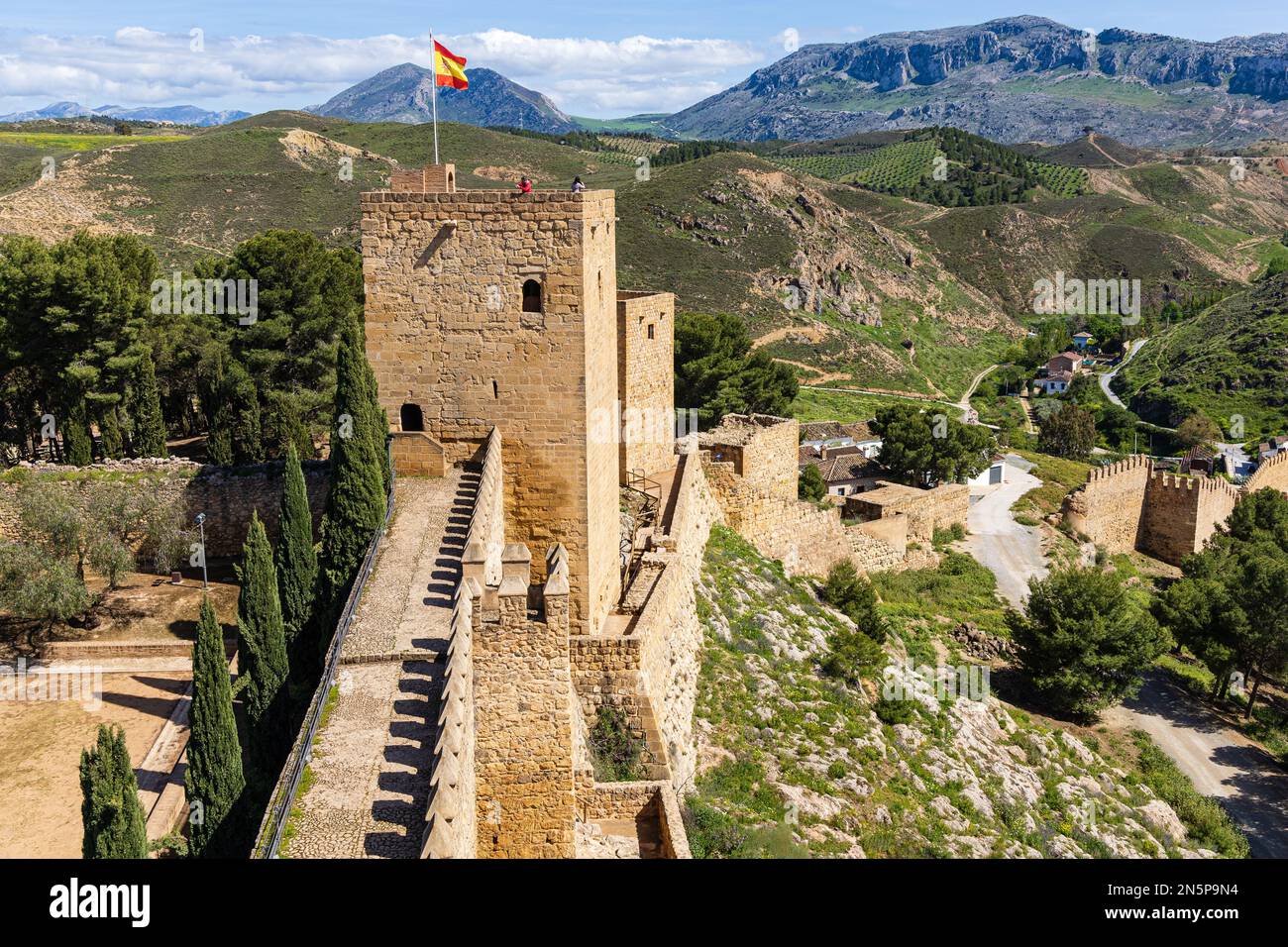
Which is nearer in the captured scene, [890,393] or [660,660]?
[660,660]

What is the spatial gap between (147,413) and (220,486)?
4633 mm

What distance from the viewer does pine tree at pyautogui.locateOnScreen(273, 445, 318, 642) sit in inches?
707

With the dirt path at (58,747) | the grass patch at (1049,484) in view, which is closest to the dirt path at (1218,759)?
the grass patch at (1049,484)

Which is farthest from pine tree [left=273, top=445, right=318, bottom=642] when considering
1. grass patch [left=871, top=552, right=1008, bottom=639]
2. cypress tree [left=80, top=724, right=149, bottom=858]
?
grass patch [left=871, top=552, right=1008, bottom=639]

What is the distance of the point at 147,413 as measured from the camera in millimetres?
28984

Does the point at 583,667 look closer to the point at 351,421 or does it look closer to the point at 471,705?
the point at 471,705

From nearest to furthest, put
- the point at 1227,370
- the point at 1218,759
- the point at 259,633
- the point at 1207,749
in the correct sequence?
1. the point at 259,633
2. the point at 1218,759
3. the point at 1207,749
4. the point at 1227,370

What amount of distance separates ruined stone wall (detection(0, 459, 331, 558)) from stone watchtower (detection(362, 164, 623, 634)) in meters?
13.9

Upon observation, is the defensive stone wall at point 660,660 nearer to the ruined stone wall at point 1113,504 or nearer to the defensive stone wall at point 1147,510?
the ruined stone wall at point 1113,504

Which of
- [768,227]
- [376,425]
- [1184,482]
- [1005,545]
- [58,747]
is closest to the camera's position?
[376,425]

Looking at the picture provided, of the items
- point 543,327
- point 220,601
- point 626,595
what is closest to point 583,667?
point 626,595

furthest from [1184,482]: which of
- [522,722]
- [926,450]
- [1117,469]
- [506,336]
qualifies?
[522,722]

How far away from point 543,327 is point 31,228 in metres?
54.0

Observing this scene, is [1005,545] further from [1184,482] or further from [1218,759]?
[1218,759]
